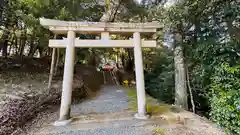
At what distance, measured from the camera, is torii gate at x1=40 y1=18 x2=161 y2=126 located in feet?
12.2

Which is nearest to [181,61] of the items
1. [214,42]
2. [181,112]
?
[214,42]

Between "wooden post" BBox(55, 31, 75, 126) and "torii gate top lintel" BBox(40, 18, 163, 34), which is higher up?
"torii gate top lintel" BBox(40, 18, 163, 34)

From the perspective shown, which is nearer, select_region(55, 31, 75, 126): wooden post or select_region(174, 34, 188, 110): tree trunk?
select_region(55, 31, 75, 126): wooden post

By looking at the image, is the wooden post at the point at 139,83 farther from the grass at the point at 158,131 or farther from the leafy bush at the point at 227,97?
the leafy bush at the point at 227,97

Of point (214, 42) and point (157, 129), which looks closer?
point (157, 129)

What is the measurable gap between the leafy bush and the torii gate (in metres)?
1.45

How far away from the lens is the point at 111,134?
3.10m

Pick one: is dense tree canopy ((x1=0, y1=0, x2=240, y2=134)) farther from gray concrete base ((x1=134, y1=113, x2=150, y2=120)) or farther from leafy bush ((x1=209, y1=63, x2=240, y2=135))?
gray concrete base ((x1=134, y1=113, x2=150, y2=120))

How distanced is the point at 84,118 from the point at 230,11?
4.14 metres

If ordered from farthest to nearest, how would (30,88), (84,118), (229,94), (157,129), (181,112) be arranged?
1. (30,88)
2. (181,112)
3. (84,118)
4. (157,129)
5. (229,94)

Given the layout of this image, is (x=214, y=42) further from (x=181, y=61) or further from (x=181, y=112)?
(x=181, y=112)

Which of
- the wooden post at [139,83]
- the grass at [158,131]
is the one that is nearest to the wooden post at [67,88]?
the wooden post at [139,83]

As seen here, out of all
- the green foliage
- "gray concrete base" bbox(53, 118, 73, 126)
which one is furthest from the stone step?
the green foliage

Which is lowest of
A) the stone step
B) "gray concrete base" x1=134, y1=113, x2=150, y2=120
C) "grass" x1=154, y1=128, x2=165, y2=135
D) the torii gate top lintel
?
"grass" x1=154, y1=128, x2=165, y2=135
